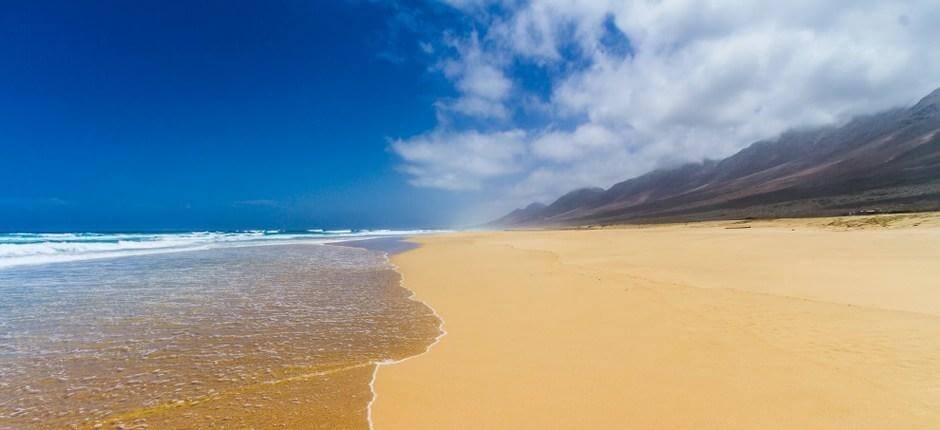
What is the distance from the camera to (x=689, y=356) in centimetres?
478

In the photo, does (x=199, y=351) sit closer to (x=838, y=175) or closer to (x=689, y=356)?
(x=689, y=356)

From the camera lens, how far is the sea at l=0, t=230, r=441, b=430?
3816 mm

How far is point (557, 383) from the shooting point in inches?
165

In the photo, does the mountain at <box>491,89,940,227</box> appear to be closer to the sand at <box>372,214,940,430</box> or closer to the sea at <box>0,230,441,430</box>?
the sand at <box>372,214,940,430</box>

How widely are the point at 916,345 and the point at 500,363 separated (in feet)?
16.5

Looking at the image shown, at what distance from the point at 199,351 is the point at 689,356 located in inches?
271

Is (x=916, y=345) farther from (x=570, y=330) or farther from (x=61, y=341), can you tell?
(x=61, y=341)

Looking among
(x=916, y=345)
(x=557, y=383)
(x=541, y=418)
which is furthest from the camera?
(x=916, y=345)

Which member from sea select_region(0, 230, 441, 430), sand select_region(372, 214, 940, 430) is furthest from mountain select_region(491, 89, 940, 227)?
sea select_region(0, 230, 441, 430)

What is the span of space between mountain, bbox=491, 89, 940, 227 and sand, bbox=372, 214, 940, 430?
44370mm

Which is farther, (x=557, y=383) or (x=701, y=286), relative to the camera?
(x=701, y=286)

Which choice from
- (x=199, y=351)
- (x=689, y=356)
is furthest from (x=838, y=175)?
(x=199, y=351)

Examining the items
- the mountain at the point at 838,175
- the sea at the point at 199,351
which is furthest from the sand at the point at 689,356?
the mountain at the point at 838,175

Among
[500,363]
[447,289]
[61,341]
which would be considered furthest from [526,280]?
[61,341]
